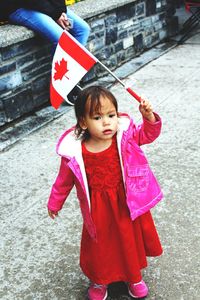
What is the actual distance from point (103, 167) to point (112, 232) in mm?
316

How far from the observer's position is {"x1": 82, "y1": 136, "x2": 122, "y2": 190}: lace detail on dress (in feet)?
6.77

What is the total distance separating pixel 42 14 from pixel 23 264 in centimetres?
257

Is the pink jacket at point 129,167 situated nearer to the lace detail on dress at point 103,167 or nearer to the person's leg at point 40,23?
the lace detail on dress at point 103,167

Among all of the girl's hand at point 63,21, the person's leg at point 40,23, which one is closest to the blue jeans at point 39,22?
the person's leg at point 40,23

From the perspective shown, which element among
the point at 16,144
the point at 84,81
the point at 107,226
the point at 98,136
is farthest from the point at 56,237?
the point at 84,81

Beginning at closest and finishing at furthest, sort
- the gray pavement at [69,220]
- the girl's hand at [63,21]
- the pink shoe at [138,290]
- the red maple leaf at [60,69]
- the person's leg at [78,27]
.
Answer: the red maple leaf at [60,69] → the pink shoe at [138,290] → the gray pavement at [69,220] → the girl's hand at [63,21] → the person's leg at [78,27]

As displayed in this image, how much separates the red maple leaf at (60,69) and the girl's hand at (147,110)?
42 cm

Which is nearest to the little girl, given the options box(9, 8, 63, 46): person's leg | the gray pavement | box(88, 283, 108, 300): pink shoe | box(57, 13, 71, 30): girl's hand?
box(88, 283, 108, 300): pink shoe

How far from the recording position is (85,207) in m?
2.12

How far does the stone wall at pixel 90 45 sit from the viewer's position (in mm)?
4230

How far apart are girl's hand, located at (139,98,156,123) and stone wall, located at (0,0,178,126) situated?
Answer: 95.3 inches

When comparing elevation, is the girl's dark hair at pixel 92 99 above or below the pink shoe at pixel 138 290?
above

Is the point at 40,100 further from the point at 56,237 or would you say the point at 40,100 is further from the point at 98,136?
the point at 98,136

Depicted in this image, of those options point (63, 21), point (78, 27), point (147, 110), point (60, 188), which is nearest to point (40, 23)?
point (63, 21)
